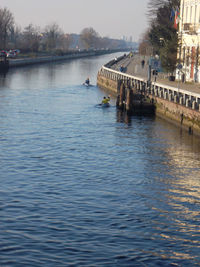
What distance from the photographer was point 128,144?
36.8 m

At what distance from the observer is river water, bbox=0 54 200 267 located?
18547 mm

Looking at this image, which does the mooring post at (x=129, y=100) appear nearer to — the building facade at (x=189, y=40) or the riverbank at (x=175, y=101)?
the riverbank at (x=175, y=101)

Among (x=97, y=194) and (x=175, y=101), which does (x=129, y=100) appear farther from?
(x=97, y=194)

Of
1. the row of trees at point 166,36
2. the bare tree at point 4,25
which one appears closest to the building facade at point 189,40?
the row of trees at point 166,36

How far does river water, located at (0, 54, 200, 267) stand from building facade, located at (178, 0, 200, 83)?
14.6 metres

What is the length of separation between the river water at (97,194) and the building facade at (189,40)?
14.6 m

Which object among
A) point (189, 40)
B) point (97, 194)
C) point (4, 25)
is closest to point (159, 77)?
point (189, 40)

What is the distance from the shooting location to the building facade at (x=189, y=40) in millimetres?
57625

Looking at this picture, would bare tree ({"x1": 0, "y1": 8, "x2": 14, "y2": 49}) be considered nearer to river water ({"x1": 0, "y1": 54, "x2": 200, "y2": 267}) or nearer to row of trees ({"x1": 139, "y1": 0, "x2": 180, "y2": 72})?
row of trees ({"x1": 139, "y1": 0, "x2": 180, "y2": 72})

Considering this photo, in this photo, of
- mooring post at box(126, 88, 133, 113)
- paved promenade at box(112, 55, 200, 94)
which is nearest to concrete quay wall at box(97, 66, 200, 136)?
paved promenade at box(112, 55, 200, 94)

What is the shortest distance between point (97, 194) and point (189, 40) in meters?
40.8

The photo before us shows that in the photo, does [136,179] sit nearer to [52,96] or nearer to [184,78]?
[184,78]

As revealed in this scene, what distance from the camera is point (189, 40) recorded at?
61812mm

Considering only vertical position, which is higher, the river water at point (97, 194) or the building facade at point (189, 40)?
the building facade at point (189, 40)
